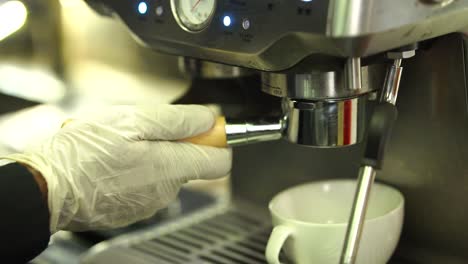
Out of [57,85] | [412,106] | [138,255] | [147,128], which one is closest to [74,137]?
[147,128]

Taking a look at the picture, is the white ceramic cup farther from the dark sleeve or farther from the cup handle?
the dark sleeve

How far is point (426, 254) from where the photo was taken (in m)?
0.54

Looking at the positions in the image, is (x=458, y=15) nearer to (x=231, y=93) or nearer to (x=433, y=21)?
(x=433, y=21)

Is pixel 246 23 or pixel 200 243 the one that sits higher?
pixel 246 23

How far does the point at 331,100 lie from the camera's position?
0.43 metres

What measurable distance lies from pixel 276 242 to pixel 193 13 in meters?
0.18

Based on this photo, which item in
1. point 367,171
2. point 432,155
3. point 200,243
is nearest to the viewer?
point 367,171

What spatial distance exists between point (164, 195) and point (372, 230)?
6.6 inches

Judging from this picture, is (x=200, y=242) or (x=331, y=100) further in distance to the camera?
(x=200, y=242)

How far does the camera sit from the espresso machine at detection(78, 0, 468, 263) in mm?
355

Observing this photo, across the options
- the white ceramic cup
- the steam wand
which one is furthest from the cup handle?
the steam wand

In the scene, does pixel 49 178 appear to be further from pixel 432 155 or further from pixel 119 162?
pixel 432 155

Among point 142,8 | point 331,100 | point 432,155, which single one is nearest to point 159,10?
point 142,8

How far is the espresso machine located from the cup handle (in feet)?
0.23
